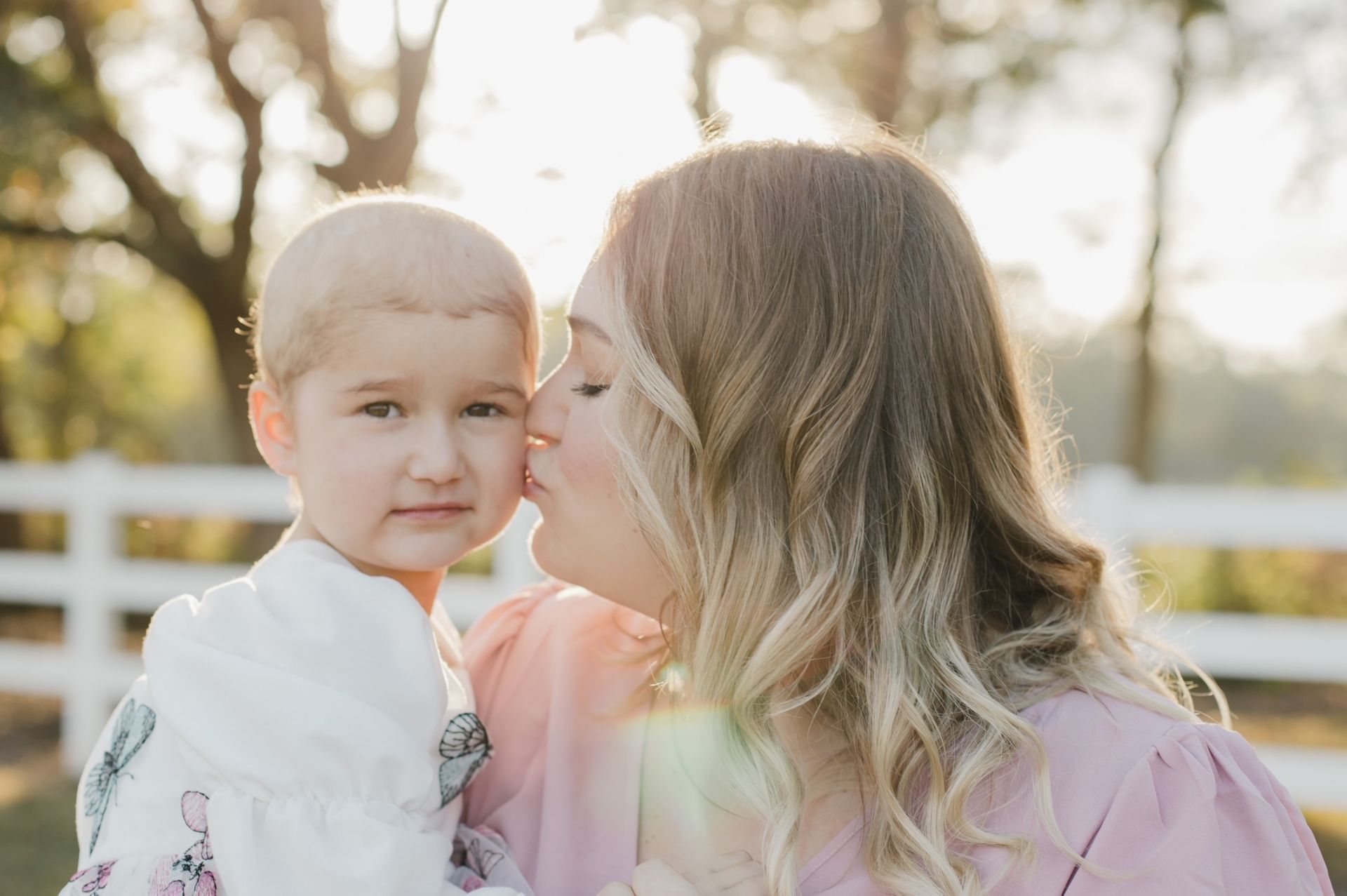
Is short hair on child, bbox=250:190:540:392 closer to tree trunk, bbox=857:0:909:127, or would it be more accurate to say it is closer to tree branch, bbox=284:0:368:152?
tree branch, bbox=284:0:368:152

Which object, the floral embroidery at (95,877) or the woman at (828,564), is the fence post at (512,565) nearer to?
the woman at (828,564)

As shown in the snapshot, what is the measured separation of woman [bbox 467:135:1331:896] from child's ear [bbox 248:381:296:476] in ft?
1.37

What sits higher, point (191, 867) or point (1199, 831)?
point (1199, 831)

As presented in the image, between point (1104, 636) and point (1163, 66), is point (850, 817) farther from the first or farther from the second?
point (1163, 66)

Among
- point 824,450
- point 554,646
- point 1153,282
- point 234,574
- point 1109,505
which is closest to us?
point 824,450

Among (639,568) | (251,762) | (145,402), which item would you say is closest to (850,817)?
(639,568)

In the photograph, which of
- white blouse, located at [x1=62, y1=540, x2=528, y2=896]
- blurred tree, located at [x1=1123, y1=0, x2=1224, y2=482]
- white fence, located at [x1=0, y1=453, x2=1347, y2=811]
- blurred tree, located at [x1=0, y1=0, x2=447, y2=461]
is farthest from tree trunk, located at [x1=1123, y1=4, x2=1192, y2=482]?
white blouse, located at [x1=62, y1=540, x2=528, y2=896]

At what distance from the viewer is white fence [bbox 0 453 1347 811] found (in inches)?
181

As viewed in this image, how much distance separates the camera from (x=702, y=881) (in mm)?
1687

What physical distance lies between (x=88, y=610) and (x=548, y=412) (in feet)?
17.2

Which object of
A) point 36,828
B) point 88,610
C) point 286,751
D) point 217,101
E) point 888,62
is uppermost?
point 888,62

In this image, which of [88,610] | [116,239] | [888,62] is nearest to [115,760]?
[88,610]

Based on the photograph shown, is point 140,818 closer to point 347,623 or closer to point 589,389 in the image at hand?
point 347,623

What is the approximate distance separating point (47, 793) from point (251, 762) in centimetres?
532
